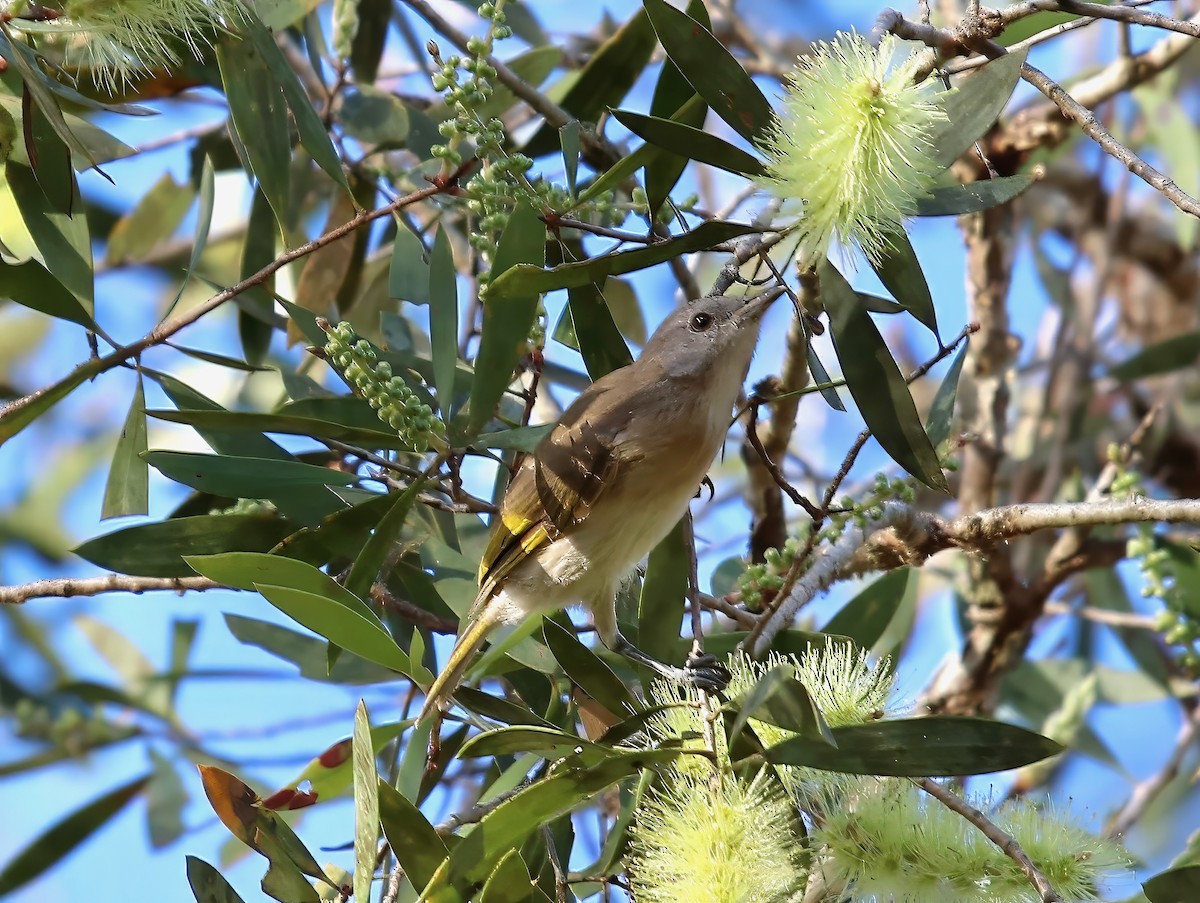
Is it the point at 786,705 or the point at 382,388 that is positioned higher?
the point at 382,388

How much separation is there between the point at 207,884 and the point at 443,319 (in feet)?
3.60

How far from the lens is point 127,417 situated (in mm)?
2617

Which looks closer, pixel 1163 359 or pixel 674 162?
pixel 674 162

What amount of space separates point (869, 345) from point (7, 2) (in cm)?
177

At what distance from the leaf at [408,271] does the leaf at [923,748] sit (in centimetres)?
137

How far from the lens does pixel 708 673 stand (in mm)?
2607

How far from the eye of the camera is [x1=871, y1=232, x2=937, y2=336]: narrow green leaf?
2.26 meters

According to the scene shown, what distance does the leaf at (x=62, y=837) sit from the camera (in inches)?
148

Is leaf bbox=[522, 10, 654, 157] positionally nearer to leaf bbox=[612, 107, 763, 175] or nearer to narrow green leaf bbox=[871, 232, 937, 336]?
leaf bbox=[612, 107, 763, 175]

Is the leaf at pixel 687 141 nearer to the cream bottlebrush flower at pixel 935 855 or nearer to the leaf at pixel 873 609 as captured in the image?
the cream bottlebrush flower at pixel 935 855

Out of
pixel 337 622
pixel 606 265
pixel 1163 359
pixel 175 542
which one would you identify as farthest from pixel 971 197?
pixel 1163 359

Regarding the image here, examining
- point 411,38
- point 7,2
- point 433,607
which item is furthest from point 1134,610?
point 7,2

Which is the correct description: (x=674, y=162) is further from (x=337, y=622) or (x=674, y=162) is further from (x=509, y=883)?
(x=509, y=883)

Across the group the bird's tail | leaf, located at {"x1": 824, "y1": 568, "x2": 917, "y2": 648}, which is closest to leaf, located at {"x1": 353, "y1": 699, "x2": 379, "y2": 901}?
the bird's tail
